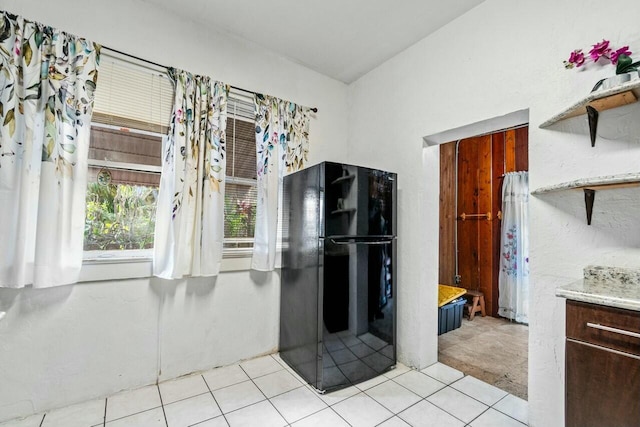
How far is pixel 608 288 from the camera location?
4.65 ft

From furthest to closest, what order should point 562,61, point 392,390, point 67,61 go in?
point 392,390
point 67,61
point 562,61

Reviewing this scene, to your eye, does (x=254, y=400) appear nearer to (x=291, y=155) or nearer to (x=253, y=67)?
(x=291, y=155)

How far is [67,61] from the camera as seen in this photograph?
1.80 metres

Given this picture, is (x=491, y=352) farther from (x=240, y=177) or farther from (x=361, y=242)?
(x=240, y=177)

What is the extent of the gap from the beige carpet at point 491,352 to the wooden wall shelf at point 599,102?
1.78 meters

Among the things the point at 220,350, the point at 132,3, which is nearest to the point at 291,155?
the point at 132,3

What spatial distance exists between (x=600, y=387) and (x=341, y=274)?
1396mm

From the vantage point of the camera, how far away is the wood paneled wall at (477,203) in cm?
384

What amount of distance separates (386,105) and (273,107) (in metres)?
1.06

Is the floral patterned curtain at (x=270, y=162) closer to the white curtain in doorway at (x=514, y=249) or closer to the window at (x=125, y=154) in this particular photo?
the window at (x=125, y=154)

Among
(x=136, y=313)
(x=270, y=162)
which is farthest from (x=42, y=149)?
(x=270, y=162)

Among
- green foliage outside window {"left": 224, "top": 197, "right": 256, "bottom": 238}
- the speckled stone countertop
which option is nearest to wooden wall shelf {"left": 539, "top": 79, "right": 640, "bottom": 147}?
the speckled stone countertop

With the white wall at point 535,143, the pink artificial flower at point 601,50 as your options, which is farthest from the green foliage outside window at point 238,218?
the pink artificial flower at point 601,50

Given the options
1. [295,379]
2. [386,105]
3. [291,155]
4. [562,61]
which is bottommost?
[295,379]
